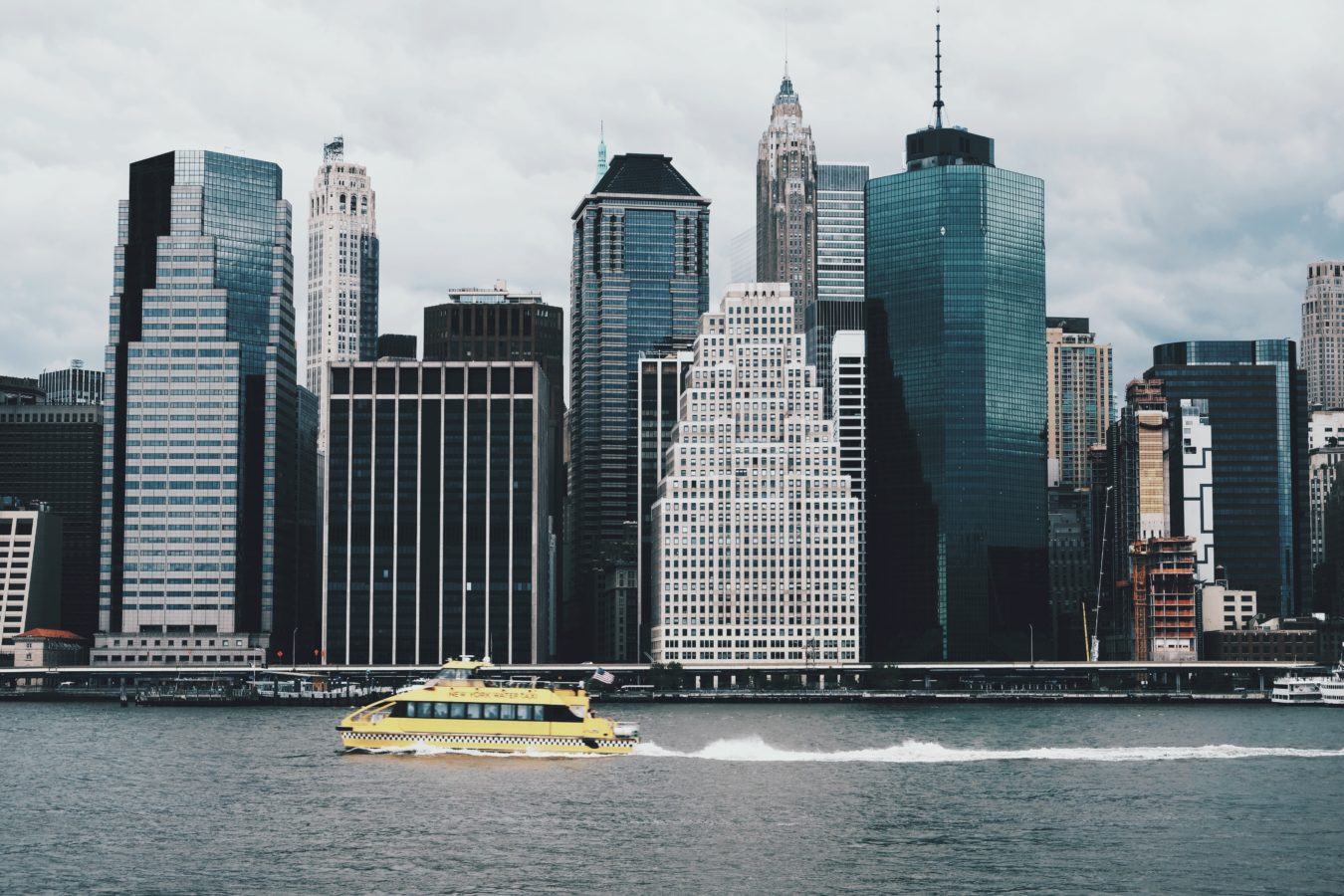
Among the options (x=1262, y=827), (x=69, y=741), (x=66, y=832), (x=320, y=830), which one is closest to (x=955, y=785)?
(x=1262, y=827)

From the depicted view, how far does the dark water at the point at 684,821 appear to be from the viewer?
8931 cm

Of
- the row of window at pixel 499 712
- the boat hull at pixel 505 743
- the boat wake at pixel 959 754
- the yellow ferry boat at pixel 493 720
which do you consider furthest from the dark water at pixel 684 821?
the row of window at pixel 499 712

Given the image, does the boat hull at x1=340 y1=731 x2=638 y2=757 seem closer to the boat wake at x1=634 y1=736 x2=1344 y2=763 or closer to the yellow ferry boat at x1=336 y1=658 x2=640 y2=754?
the yellow ferry boat at x1=336 y1=658 x2=640 y2=754

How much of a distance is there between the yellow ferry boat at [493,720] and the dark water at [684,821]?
5.47ft

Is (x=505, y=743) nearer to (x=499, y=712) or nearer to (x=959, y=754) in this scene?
(x=499, y=712)

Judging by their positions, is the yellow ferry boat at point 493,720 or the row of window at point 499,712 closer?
the yellow ferry boat at point 493,720

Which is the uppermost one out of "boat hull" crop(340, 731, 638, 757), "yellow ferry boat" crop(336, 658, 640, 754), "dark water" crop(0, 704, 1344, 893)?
"yellow ferry boat" crop(336, 658, 640, 754)

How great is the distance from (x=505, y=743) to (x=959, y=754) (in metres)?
41.7

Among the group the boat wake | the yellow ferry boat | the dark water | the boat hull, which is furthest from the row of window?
the boat wake

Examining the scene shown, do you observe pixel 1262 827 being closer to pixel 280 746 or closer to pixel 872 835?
pixel 872 835

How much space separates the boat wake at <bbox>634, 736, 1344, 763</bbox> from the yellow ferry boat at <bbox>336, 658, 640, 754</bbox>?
9.98 meters

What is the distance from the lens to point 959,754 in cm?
15538

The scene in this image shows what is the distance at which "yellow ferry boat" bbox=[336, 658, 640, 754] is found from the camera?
138375 millimetres

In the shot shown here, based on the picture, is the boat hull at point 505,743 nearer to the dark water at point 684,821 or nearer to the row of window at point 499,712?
the dark water at point 684,821
